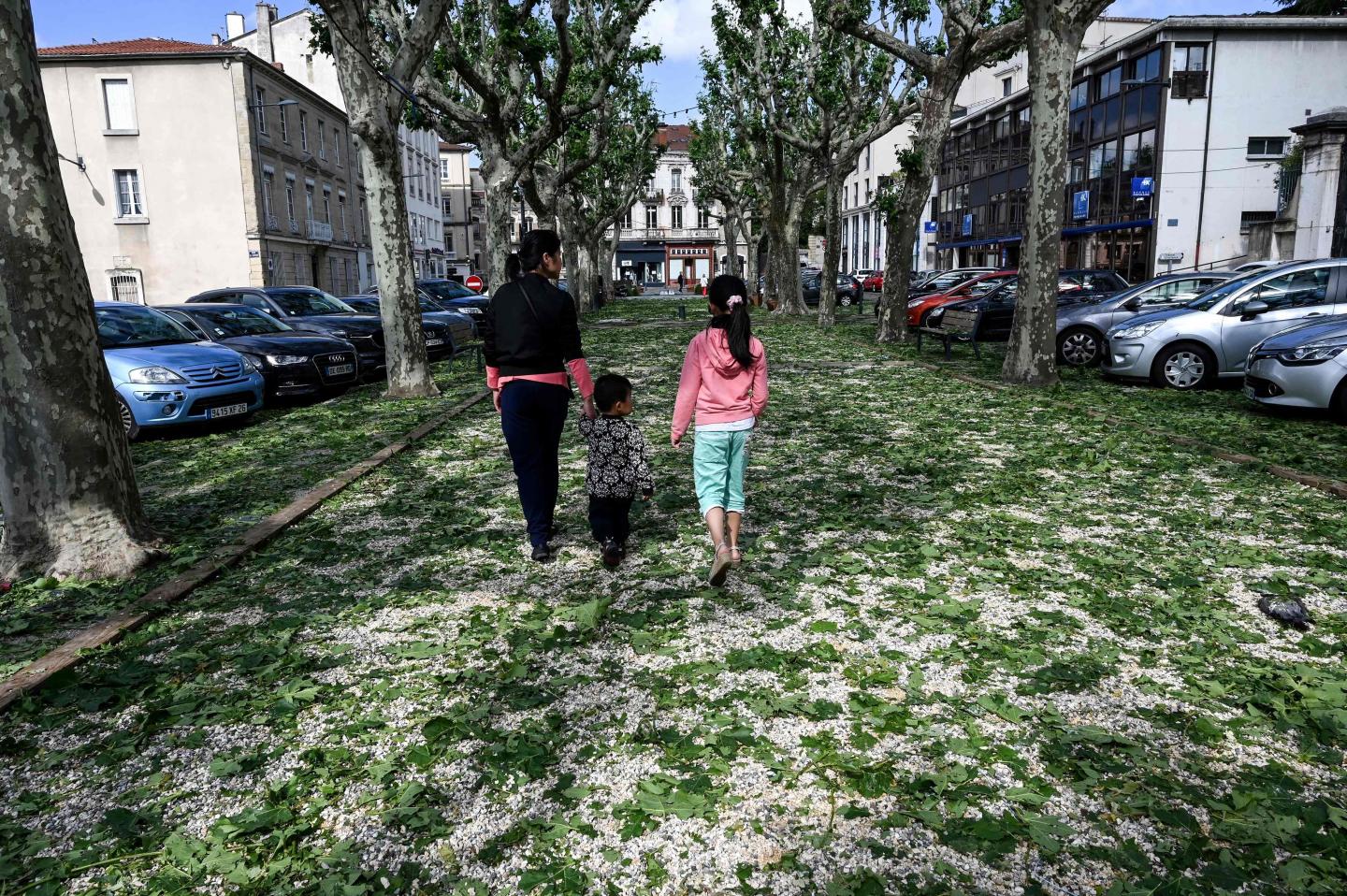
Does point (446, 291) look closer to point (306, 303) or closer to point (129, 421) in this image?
point (306, 303)

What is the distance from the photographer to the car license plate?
11016mm

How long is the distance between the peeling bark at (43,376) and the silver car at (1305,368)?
37.5 ft

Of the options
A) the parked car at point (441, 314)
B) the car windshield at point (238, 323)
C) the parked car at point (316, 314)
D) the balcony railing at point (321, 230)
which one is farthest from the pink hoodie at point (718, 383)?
the balcony railing at point (321, 230)

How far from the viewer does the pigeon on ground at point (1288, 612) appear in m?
4.61

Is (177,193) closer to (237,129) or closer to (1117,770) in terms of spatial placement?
(237,129)

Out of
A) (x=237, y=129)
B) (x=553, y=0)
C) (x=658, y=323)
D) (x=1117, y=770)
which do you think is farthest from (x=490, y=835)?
(x=237, y=129)

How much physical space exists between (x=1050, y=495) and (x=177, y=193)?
37120mm

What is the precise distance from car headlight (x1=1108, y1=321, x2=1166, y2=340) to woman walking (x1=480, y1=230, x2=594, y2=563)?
10.9m

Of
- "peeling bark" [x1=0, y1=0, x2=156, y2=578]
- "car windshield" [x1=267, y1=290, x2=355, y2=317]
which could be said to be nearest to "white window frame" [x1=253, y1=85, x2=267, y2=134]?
"car windshield" [x1=267, y1=290, x2=355, y2=317]

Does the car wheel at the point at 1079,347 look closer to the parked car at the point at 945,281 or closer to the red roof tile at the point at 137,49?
the parked car at the point at 945,281

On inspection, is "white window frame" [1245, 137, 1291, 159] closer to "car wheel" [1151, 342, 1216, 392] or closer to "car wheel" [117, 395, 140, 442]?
"car wheel" [1151, 342, 1216, 392]

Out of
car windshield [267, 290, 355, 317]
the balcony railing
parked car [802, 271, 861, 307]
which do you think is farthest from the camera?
parked car [802, 271, 861, 307]

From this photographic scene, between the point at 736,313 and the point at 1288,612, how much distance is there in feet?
10.8

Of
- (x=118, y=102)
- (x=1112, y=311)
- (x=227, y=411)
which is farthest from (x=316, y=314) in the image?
(x=118, y=102)
